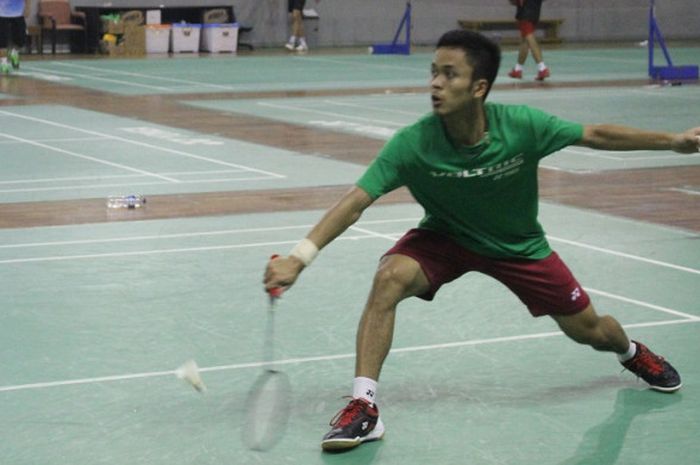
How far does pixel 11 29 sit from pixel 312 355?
19756mm

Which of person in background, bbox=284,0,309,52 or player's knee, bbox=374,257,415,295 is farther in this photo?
person in background, bbox=284,0,309,52

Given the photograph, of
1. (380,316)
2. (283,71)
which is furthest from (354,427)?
(283,71)

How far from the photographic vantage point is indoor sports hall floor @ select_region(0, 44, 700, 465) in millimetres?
6020

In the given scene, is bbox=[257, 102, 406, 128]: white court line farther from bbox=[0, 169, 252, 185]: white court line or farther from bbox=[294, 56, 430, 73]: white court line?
bbox=[294, 56, 430, 73]: white court line

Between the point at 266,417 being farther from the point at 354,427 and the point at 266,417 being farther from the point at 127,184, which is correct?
the point at 127,184

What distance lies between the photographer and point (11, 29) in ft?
84.4

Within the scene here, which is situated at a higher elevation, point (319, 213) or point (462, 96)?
point (462, 96)

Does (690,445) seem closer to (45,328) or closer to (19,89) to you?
(45,328)

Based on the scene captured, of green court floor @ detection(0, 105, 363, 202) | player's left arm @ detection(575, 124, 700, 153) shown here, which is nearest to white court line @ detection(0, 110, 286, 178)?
green court floor @ detection(0, 105, 363, 202)

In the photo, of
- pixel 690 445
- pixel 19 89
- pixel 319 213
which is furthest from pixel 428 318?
pixel 19 89

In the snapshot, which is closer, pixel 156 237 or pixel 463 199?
pixel 463 199

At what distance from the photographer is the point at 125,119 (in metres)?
18.7

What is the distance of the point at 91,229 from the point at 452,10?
90.3 ft

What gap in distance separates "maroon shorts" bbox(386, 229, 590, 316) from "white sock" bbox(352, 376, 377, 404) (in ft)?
1.55
